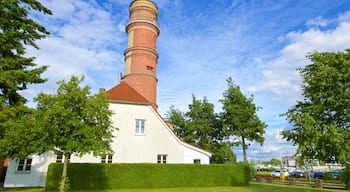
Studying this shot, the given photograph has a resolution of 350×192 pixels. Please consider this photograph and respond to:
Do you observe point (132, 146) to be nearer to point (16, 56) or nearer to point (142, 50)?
point (16, 56)

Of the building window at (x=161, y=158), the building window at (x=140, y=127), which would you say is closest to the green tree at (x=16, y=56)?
the building window at (x=140, y=127)

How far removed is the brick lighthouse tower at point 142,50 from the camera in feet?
90.5

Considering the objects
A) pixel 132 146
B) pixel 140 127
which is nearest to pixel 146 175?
pixel 132 146

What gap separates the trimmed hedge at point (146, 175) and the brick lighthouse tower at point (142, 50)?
1051cm

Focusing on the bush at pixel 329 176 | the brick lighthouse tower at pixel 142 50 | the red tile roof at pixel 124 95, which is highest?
the brick lighthouse tower at pixel 142 50

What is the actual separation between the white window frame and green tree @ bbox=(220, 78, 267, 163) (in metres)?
22.6

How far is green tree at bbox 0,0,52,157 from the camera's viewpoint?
41.5ft

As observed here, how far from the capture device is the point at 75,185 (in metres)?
16.0

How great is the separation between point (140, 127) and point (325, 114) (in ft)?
48.6

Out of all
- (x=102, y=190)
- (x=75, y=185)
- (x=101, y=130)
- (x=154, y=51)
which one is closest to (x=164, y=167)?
(x=102, y=190)

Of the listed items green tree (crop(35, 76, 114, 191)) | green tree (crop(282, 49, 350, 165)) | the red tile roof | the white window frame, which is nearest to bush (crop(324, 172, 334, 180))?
green tree (crop(282, 49, 350, 165))

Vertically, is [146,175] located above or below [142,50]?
below

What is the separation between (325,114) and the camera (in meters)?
11.4

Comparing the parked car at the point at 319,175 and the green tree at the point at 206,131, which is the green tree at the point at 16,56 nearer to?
the green tree at the point at 206,131
